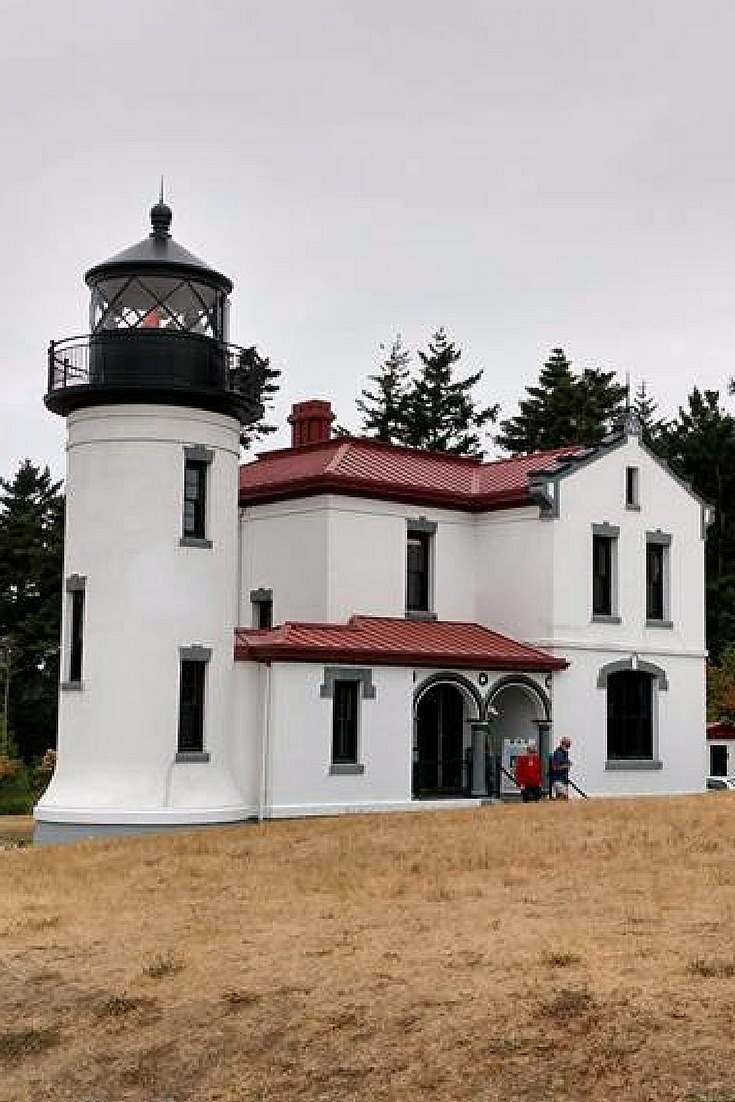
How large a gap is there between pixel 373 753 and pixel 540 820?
5166 millimetres

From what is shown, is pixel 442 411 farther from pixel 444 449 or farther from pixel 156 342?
pixel 156 342

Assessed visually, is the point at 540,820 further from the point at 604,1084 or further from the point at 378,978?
the point at 604,1084

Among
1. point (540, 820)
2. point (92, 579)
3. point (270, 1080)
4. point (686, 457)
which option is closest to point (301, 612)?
point (92, 579)

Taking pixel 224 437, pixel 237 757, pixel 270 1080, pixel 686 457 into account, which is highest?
pixel 686 457

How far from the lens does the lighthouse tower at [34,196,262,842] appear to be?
25.1 m

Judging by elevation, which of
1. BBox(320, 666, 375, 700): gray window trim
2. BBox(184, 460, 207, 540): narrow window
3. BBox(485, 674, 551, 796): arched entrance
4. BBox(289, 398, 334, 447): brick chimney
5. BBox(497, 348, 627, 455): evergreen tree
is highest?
BBox(497, 348, 627, 455): evergreen tree

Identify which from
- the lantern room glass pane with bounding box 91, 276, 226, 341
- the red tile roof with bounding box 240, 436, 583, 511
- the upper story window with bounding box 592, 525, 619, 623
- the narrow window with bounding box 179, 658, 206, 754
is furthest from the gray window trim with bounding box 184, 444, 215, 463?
the upper story window with bounding box 592, 525, 619, 623

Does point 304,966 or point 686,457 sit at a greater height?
point 686,457

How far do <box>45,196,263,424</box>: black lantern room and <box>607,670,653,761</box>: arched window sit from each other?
1149 centimetres

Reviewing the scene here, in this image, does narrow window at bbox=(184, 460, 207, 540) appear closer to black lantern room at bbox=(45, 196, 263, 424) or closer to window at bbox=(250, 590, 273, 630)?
black lantern room at bbox=(45, 196, 263, 424)

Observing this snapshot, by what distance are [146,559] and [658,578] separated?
44.5ft

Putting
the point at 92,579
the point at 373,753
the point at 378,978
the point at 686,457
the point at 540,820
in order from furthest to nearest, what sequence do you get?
the point at 686,457 < the point at 373,753 < the point at 92,579 < the point at 540,820 < the point at 378,978

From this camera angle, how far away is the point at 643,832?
21219 millimetres

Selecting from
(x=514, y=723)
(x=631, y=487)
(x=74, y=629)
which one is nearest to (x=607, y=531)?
(x=631, y=487)
